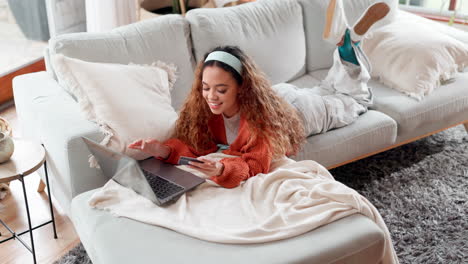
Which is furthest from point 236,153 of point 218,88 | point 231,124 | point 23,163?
point 23,163

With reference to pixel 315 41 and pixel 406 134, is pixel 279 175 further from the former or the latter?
pixel 315 41

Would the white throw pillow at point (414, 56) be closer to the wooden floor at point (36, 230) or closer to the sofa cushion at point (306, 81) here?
the sofa cushion at point (306, 81)

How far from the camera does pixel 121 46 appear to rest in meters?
2.40

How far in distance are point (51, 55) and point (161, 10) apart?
149 centimetres

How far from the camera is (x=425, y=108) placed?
2.72m

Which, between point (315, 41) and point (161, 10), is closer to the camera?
point (315, 41)

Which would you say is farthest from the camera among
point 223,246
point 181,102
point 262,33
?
point 262,33

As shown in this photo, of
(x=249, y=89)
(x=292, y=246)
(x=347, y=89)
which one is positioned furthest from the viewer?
(x=347, y=89)

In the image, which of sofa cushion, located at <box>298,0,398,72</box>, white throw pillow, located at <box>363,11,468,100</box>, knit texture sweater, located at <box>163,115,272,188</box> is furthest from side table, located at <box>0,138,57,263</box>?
white throw pillow, located at <box>363,11,468,100</box>

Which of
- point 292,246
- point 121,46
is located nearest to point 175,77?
point 121,46

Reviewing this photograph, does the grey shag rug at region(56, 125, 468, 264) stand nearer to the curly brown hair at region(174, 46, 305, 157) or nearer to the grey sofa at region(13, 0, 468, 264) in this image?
the grey sofa at region(13, 0, 468, 264)

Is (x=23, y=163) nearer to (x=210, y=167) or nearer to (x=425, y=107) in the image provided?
(x=210, y=167)

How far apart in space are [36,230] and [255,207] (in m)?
1.08

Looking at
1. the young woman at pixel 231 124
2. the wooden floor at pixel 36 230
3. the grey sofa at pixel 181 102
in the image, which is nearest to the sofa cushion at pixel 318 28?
the grey sofa at pixel 181 102
